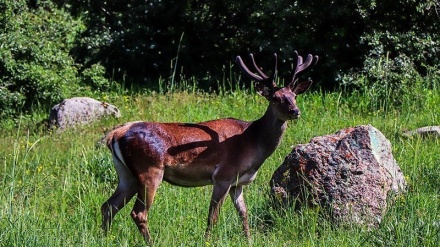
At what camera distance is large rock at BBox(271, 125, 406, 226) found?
9.18m

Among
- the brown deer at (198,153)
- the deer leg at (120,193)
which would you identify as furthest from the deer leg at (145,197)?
the deer leg at (120,193)

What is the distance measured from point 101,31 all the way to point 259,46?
3474 millimetres

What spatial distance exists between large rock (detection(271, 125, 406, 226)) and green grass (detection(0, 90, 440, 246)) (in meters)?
0.18

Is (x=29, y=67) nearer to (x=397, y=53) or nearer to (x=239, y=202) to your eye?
(x=397, y=53)

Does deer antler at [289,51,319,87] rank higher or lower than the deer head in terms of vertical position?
higher

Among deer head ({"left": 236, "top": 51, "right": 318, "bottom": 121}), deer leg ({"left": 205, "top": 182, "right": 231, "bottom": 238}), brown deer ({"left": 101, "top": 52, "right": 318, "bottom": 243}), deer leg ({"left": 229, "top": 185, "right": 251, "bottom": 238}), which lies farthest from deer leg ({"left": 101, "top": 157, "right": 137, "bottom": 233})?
deer head ({"left": 236, "top": 51, "right": 318, "bottom": 121})

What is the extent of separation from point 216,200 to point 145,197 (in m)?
0.67

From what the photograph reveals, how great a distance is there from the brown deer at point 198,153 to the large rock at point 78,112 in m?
6.09

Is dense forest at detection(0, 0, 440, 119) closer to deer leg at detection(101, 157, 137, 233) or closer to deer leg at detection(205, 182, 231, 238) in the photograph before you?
deer leg at detection(101, 157, 137, 233)

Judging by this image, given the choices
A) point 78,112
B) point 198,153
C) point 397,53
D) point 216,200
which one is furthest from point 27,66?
point 216,200

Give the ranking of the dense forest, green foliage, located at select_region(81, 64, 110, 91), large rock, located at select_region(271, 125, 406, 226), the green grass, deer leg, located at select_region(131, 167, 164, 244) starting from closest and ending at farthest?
the green grass
large rock, located at select_region(271, 125, 406, 226)
deer leg, located at select_region(131, 167, 164, 244)
the dense forest
green foliage, located at select_region(81, 64, 110, 91)

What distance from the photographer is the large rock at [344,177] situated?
918 cm

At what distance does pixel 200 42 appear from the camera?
1991 centimetres

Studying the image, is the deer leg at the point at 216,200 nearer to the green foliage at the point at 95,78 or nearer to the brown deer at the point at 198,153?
the brown deer at the point at 198,153
